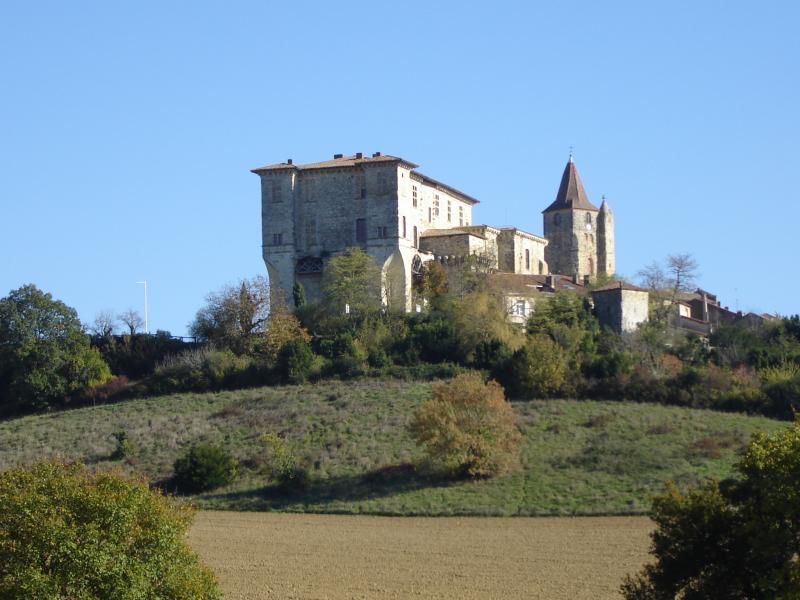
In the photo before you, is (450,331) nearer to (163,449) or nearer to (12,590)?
(163,449)

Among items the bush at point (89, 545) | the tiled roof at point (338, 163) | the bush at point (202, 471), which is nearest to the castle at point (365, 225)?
the tiled roof at point (338, 163)

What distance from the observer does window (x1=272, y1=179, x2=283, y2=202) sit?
75500 millimetres

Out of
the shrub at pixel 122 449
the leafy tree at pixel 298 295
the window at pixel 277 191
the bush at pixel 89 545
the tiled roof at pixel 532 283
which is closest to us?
the bush at pixel 89 545

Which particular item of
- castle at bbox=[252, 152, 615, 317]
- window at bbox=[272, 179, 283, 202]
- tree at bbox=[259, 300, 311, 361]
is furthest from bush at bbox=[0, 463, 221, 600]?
window at bbox=[272, 179, 283, 202]

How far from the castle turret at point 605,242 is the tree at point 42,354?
39190 millimetres

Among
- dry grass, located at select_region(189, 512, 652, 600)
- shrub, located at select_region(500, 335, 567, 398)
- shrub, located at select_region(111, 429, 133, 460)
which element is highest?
shrub, located at select_region(500, 335, 567, 398)

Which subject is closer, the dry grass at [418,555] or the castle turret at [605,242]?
the dry grass at [418,555]

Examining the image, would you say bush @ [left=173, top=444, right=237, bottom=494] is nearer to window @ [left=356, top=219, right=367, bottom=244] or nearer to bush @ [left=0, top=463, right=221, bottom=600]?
bush @ [left=0, top=463, right=221, bottom=600]

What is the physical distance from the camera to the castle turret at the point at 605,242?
96375mm

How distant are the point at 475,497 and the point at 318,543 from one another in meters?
8.92

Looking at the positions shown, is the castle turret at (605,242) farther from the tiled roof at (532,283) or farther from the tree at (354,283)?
the tree at (354,283)

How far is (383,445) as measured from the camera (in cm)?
5522

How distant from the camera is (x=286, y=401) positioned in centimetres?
6300

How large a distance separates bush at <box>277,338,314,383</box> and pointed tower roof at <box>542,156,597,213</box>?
112 feet
